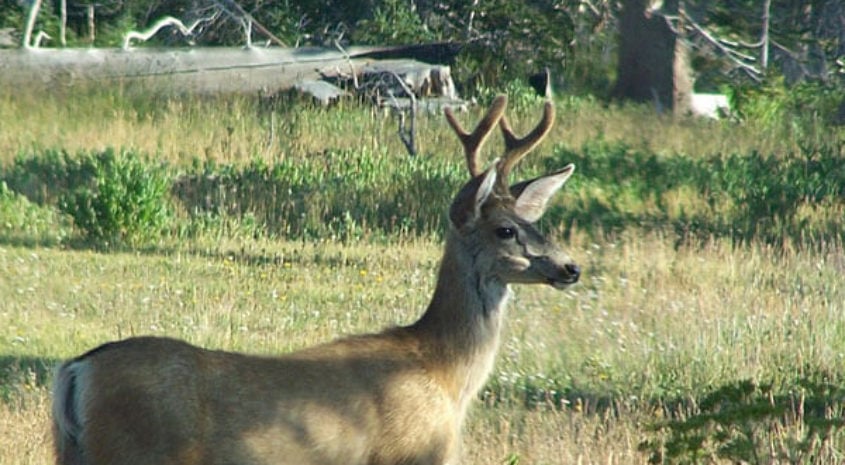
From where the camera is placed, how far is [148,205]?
618 inches

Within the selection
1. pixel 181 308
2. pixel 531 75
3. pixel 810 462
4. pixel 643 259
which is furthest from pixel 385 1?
pixel 810 462

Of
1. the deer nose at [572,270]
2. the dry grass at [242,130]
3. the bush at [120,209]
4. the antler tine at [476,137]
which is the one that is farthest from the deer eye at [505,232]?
the dry grass at [242,130]

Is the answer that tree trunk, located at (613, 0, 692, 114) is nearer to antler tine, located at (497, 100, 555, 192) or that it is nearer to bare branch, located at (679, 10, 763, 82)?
bare branch, located at (679, 10, 763, 82)

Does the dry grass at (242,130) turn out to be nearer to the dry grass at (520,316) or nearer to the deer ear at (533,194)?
the dry grass at (520,316)

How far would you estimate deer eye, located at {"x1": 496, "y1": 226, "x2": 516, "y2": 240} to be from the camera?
7.44 m

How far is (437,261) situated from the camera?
14.9 m

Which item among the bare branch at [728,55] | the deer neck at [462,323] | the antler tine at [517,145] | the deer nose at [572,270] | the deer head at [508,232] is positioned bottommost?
the bare branch at [728,55]

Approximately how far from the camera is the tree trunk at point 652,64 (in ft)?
102

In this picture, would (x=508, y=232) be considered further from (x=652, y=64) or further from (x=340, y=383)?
(x=652, y=64)

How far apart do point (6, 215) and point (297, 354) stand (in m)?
10.2

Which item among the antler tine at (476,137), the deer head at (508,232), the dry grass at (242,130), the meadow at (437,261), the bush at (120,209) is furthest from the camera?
the dry grass at (242,130)

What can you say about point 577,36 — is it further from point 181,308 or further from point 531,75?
point 181,308

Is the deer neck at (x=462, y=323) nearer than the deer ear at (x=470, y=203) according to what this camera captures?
Yes

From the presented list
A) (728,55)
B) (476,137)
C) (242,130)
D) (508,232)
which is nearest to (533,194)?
(508,232)
